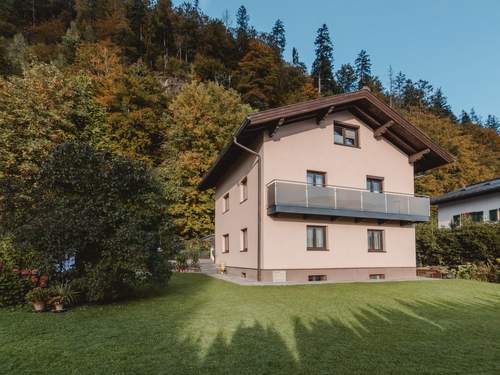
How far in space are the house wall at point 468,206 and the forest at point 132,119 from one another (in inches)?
461

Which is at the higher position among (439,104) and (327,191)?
(439,104)

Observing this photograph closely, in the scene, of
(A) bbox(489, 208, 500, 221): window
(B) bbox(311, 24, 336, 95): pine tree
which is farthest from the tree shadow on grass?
(B) bbox(311, 24, 336, 95): pine tree

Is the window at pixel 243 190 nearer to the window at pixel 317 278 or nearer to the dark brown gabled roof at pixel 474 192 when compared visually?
the window at pixel 317 278

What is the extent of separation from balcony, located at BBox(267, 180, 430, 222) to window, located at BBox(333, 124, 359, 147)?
272cm

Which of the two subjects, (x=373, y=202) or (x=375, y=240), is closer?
(x=373, y=202)

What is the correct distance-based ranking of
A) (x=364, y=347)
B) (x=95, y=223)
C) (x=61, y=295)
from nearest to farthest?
(x=364, y=347)
(x=61, y=295)
(x=95, y=223)

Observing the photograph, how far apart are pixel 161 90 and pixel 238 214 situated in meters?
25.1

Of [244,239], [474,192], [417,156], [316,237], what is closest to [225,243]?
[244,239]

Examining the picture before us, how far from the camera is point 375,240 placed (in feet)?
53.6

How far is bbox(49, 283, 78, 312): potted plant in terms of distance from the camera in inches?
294

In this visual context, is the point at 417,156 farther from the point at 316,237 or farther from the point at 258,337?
the point at 258,337

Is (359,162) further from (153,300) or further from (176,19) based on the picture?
(176,19)

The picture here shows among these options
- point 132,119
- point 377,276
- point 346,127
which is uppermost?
point 132,119

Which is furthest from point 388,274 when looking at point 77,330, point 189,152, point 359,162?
point 189,152
